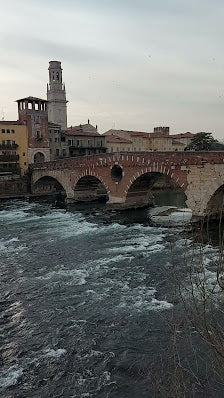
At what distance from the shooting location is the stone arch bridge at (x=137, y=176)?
109ft

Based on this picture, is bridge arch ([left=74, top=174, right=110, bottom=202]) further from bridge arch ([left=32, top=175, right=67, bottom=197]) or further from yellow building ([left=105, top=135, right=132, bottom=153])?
yellow building ([left=105, top=135, right=132, bottom=153])

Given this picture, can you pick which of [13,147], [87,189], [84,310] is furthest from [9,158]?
[84,310]

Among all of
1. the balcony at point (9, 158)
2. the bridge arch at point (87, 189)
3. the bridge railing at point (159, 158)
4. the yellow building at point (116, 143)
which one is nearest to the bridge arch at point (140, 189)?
the bridge railing at point (159, 158)

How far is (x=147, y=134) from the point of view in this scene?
99312mm

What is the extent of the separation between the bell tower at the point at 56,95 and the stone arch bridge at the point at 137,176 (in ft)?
152

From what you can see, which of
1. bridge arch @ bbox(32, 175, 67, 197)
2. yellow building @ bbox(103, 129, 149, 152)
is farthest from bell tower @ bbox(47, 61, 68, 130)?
bridge arch @ bbox(32, 175, 67, 197)

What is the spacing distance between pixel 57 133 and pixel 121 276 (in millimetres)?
59725

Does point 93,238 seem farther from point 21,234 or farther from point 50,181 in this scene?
point 50,181

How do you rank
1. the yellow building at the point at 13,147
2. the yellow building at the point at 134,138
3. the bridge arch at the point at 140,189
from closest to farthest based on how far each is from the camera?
A: 1. the bridge arch at the point at 140,189
2. the yellow building at the point at 13,147
3. the yellow building at the point at 134,138

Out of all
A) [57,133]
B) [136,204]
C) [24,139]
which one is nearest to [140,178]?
[136,204]

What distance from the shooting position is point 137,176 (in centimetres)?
4041

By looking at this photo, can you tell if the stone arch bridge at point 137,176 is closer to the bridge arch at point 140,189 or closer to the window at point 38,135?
the bridge arch at point 140,189

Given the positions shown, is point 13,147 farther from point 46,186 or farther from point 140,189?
point 140,189

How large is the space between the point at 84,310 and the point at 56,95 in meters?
96.7
